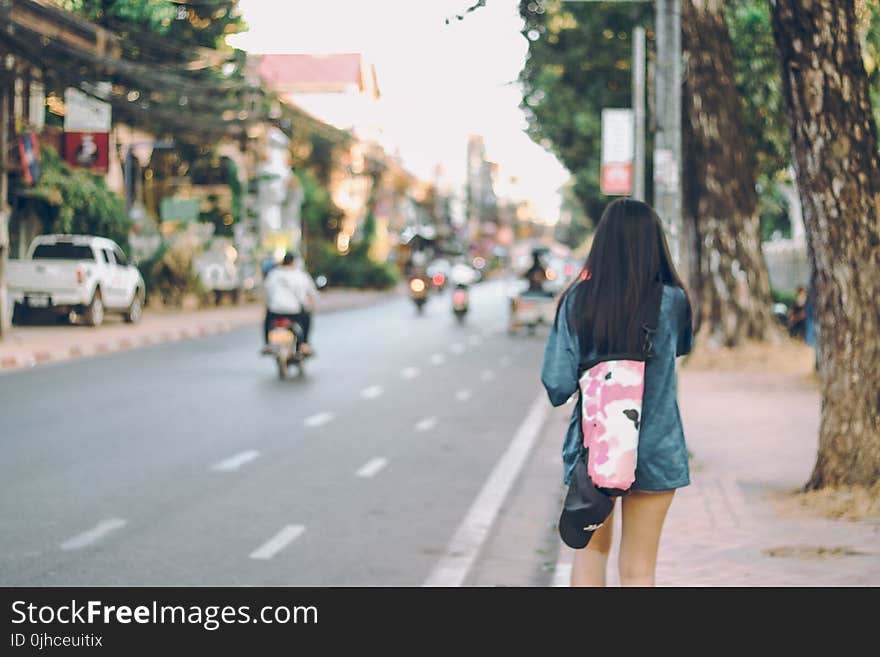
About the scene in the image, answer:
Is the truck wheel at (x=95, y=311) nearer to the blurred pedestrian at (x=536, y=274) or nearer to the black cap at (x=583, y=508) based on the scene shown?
the blurred pedestrian at (x=536, y=274)

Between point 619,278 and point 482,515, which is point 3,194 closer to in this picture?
point 482,515

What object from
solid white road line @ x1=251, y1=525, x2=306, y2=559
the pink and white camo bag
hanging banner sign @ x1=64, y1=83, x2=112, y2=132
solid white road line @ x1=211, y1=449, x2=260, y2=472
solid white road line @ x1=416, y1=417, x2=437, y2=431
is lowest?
solid white road line @ x1=416, y1=417, x2=437, y2=431

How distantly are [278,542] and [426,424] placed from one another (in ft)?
20.5

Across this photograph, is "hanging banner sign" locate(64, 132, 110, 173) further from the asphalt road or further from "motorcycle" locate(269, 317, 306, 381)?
"motorcycle" locate(269, 317, 306, 381)

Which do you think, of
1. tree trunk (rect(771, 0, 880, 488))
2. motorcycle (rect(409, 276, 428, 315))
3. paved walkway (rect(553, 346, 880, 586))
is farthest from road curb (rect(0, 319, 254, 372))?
tree trunk (rect(771, 0, 880, 488))

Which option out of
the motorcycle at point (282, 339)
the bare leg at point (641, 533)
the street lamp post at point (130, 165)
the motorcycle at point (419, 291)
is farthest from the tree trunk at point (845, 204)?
the motorcycle at point (419, 291)

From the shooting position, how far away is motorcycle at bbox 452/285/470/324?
36750 millimetres

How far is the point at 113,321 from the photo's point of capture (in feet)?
→ 108

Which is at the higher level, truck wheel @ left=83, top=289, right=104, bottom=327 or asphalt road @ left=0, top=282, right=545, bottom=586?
truck wheel @ left=83, top=289, right=104, bottom=327

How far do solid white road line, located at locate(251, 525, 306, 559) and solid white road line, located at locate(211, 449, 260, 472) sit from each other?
2.48 m

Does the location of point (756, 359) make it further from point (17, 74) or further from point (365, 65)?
point (365, 65)

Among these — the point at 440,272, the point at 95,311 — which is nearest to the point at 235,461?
the point at 95,311
